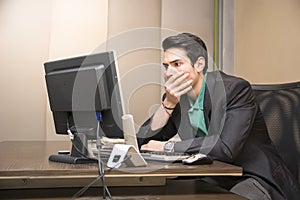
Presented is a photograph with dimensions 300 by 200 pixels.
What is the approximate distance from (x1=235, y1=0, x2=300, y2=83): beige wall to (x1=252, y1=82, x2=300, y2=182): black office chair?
130 cm

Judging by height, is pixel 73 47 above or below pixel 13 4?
below

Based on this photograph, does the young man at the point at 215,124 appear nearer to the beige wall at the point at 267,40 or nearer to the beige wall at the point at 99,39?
the beige wall at the point at 99,39

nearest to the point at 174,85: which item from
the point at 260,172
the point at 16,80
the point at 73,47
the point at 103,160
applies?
the point at 260,172

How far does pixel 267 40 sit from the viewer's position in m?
3.12

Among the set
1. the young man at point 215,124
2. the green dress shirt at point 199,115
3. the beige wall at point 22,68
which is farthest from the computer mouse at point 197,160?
the beige wall at point 22,68

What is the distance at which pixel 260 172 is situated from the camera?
150cm

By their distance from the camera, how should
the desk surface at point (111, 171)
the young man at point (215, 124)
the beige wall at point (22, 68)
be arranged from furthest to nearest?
the beige wall at point (22, 68) → the young man at point (215, 124) → the desk surface at point (111, 171)

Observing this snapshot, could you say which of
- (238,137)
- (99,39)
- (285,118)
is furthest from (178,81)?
(99,39)

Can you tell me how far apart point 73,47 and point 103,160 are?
1.90m

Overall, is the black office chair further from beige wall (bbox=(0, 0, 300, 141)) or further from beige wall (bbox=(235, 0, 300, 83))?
beige wall (bbox=(235, 0, 300, 83))

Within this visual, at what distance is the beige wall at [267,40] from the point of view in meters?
3.06

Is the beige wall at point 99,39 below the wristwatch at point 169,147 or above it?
above

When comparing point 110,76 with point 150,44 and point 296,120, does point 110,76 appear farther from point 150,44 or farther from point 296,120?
point 150,44

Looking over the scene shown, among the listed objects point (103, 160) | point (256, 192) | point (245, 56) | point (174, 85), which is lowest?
point (256, 192)
